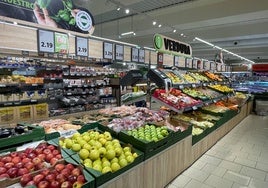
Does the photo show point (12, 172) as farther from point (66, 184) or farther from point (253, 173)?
point (253, 173)

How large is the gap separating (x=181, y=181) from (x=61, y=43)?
12.5ft

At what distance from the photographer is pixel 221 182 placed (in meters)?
3.09

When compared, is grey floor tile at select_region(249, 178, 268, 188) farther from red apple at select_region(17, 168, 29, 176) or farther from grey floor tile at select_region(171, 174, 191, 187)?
red apple at select_region(17, 168, 29, 176)

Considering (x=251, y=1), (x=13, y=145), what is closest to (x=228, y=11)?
(x=251, y=1)

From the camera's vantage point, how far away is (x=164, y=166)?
283cm

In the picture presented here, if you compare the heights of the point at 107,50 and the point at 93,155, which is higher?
the point at 107,50

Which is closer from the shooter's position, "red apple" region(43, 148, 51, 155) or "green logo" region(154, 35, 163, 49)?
"red apple" region(43, 148, 51, 155)

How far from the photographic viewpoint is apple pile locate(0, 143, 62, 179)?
1.72m

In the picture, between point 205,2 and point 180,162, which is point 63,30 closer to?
point 180,162

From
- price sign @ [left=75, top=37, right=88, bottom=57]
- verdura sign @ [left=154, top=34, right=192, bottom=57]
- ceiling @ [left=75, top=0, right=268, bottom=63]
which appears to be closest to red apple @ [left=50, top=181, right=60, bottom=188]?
verdura sign @ [left=154, top=34, right=192, bottom=57]

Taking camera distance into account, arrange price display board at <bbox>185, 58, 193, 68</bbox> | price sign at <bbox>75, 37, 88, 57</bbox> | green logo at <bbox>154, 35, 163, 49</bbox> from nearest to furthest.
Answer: green logo at <bbox>154, 35, 163, 49</bbox> < price sign at <bbox>75, 37, 88, 57</bbox> < price display board at <bbox>185, 58, 193, 68</bbox>

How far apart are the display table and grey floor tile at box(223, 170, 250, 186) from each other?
0.62m

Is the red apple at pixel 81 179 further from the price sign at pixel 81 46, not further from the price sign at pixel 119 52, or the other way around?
the price sign at pixel 119 52

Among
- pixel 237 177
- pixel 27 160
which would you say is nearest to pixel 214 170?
pixel 237 177
